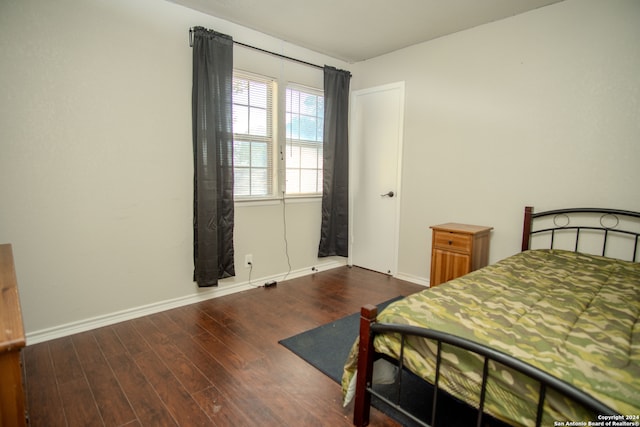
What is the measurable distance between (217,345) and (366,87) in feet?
10.6

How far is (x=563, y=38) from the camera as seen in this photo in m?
2.58

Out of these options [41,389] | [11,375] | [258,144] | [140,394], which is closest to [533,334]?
[11,375]

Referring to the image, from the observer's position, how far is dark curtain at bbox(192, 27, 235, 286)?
280 centimetres

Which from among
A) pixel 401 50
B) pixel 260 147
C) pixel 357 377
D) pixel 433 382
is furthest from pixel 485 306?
pixel 401 50

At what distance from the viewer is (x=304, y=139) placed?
3764 millimetres

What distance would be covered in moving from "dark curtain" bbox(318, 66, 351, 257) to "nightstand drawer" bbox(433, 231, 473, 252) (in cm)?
127

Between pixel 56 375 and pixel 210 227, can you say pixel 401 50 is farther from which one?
pixel 56 375

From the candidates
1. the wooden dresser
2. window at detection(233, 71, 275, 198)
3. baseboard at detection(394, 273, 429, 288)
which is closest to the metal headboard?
baseboard at detection(394, 273, 429, 288)

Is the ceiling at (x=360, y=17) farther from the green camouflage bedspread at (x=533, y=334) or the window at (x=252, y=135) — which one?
the green camouflage bedspread at (x=533, y=334)

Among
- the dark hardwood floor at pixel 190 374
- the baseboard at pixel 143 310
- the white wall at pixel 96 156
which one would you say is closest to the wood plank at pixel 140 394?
the dark hardwood floor at pixel 190 374

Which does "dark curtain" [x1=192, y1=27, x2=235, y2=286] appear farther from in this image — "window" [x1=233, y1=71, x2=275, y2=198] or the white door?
the white door

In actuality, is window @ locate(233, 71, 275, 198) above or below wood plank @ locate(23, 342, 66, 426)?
above

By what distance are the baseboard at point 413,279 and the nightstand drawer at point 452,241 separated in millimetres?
664

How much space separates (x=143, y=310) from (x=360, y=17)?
308 cm
